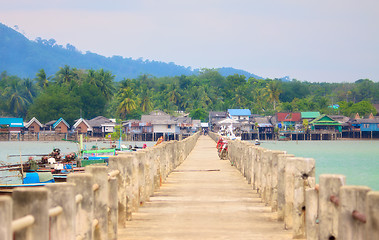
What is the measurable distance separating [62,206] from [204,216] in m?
5.97

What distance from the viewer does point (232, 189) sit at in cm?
1614

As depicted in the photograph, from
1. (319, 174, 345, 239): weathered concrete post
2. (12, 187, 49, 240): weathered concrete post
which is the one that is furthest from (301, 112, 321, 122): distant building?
(12, 187, 49, 240): weathered concrete post

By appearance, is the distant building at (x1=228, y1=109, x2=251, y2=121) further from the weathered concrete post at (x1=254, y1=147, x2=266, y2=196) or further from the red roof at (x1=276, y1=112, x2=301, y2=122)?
the weathered concrete post at (x1=254, y1=147, x2=266, y2=196)

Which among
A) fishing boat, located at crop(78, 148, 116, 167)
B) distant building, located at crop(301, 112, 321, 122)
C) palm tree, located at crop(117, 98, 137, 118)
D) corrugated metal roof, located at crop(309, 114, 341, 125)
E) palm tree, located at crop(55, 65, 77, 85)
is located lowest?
fishing boat, located at crop(78, 148, 116, 167)

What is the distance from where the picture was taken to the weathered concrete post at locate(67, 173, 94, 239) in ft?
21.7

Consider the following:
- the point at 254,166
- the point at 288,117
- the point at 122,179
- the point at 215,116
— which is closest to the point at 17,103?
the point at 215,116

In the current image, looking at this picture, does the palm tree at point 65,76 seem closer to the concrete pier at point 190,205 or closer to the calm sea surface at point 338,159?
the calm sea surface at point 338,159

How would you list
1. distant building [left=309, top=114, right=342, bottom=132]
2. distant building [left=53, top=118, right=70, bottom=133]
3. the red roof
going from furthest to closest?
1. the red roof
2. distant building [left=309, top=114, right=342, bottom=132]
3. distant building [left=53, top=118, right=70, bottom=133]

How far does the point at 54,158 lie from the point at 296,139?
108m

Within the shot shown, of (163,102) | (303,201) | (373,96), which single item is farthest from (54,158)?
(373,96)

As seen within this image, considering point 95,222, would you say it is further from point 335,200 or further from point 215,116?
point 215,116

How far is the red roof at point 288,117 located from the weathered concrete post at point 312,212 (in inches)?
5568

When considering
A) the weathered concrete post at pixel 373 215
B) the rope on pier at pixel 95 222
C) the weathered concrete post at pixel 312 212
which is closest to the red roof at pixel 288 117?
the weathered concrete post at pixel 312 212

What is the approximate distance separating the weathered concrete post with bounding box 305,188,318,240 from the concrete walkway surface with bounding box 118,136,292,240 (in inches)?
56.7
